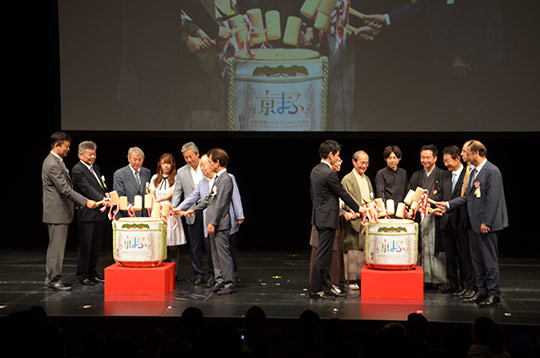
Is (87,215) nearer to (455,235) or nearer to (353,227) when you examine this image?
(353,227)

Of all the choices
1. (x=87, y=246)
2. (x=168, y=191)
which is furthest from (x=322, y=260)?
(x=87, y=246)

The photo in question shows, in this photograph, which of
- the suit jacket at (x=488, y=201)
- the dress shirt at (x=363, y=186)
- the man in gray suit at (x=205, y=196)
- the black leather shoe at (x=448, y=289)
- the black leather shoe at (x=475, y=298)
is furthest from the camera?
the dress shirt at (x=363, y=186)

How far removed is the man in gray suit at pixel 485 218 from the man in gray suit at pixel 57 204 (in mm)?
3269

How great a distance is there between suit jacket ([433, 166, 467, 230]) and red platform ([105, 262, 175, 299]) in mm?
2501

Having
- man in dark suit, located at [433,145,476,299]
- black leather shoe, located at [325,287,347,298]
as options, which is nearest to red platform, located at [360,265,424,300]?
black leather shoe, located at [325,287,347,298]

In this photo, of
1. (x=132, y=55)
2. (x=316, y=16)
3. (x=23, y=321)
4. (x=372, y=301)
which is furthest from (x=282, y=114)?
(x=23, y=321)

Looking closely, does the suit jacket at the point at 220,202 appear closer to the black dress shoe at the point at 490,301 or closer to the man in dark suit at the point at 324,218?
the man in dark suit at the point at 324,218

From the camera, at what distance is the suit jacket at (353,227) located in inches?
240

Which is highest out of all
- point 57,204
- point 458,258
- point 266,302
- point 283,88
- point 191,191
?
point 283,88

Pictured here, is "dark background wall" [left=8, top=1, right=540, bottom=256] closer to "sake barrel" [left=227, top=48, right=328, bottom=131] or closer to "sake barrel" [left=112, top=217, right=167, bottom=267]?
"sake barrel" [left=227, top=48, right=328, bottom=131]

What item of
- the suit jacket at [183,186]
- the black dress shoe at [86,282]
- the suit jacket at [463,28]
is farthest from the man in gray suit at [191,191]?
the suit jacket at [463,28]

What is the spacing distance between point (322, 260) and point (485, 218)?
1.35 meters

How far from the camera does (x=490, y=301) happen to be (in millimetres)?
5223

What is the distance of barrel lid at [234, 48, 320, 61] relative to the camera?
309 inches
